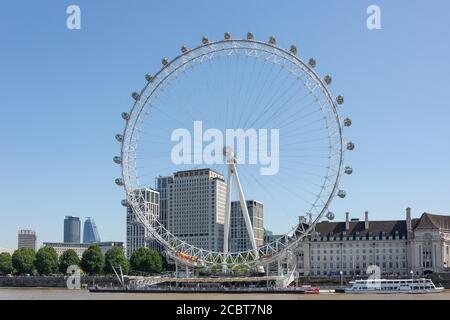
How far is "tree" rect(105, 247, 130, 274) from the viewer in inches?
3708

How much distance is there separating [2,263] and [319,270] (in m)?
47.7

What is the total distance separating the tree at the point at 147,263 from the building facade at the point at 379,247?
2022cm

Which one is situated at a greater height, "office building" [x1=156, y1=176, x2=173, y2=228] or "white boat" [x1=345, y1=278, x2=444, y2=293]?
"office building" [x1=156, y1=176, x2=173, y2=228]

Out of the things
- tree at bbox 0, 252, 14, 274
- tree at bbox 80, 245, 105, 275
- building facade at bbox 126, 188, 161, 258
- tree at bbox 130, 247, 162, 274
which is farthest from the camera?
building facade at bbox 126, 188, 161, 258

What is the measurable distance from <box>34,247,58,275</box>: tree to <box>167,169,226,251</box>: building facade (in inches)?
1410

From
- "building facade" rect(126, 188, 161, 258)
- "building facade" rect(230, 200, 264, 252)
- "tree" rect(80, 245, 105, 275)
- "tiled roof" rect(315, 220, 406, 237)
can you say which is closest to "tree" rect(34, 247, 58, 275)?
"tree" rect(80, 245, 105, 275)

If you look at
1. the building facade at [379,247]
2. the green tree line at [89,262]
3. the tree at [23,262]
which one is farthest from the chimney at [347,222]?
the tree at [23,262]

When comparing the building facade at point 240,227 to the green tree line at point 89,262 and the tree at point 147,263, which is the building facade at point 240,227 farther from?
the tree at point 147,263

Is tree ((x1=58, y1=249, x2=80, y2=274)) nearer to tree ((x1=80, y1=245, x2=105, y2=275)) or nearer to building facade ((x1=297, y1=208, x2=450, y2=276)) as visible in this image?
tree ((x1=80, y1=245, x2=105, y2=275))

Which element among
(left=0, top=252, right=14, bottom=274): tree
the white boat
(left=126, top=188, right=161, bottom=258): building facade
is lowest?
(left=0, top=252, right=14, bottom=274): tree

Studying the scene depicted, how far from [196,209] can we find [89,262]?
40091 millimetres

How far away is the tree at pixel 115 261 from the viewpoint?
94188mm

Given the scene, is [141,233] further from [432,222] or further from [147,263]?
[432,222]
